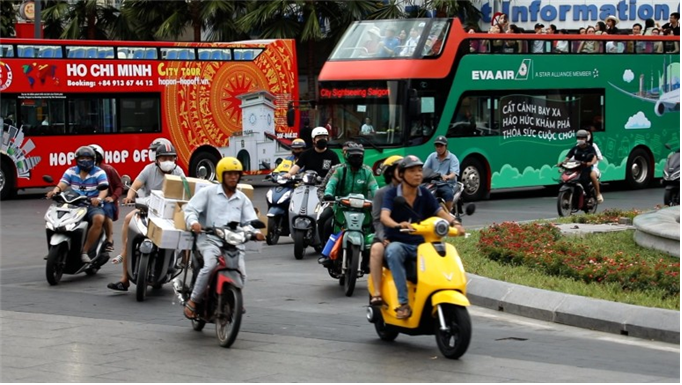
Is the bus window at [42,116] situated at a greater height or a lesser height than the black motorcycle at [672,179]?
greater

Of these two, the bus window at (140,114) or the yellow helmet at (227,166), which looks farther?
the bus window at (140,114)

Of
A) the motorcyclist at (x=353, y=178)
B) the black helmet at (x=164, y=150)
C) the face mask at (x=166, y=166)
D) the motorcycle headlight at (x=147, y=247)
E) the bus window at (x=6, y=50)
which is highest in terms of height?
the bus window at (x=6, y=50)

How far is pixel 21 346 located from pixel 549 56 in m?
19.6

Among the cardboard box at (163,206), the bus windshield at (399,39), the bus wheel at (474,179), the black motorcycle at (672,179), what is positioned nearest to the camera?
the cardboard box at (163,206)

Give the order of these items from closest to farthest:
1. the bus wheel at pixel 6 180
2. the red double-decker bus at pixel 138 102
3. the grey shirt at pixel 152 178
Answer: the grey shirt at pixel 152 178 → the bus wheel at pixel 6 180 → the red double-decker bus at pixel 138 102

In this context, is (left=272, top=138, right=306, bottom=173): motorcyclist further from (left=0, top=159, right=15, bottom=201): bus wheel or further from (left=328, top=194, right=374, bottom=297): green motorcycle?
(left=0, top=159, right=15, bottom=201): bus wheel

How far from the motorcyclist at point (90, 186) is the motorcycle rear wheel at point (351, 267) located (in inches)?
115

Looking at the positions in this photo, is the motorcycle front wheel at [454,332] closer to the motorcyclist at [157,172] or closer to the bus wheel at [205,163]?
the motorcyclist at [157,172]

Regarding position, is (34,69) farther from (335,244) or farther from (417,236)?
(417,236)

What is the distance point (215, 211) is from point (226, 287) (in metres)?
0.69

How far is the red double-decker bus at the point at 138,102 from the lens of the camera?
27.8 meters

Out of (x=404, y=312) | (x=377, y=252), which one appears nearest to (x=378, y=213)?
(x=377, y=252)

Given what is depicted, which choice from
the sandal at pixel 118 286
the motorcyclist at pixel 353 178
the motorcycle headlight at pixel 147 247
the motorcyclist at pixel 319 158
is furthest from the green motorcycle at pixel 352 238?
the motorcyclist at pixel 319 158

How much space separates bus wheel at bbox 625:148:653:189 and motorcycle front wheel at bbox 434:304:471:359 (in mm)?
21405
